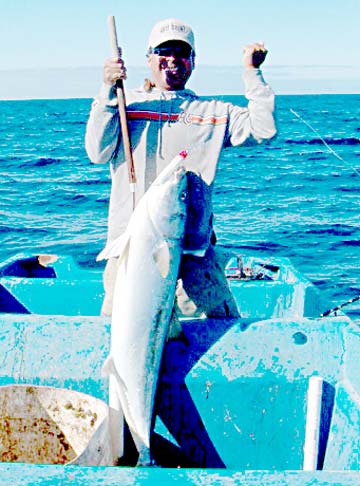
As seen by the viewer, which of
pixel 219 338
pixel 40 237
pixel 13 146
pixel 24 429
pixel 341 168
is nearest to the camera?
pixel 24 429

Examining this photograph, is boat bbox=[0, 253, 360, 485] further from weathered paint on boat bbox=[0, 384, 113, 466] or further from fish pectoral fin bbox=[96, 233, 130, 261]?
fish pectoral fin bbox=[96, 233, 130, 261]

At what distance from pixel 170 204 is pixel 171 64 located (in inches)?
38.8

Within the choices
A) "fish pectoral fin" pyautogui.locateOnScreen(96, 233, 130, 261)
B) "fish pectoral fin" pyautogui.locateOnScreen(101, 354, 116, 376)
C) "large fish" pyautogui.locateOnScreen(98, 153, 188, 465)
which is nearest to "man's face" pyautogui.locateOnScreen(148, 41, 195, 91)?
"large fish" pyautogui.locateOnScreen(98, 153, 188, 465)

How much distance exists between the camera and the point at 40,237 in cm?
1422

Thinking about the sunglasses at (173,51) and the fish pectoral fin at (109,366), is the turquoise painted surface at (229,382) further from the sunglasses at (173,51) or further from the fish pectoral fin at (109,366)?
the sunglasses at (173,51)

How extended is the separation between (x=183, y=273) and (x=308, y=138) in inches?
1629

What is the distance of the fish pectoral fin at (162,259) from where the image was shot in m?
3.64

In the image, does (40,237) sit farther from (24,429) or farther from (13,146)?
(13,146)

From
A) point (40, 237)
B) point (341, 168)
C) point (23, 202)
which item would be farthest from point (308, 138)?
point (40, 237)

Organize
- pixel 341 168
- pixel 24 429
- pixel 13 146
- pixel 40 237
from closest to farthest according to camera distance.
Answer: pixel 24 429, pixel 40 237, pixel 341 168, pixel 13 146

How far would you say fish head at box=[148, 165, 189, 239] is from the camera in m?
3.72

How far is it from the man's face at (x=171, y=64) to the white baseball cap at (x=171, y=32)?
0.03 m

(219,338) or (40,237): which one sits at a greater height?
(219,338)

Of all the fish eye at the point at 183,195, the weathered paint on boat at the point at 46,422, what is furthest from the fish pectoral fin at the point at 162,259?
the weathered paint on boat at the point at 46,422
